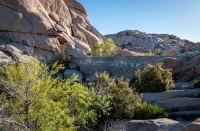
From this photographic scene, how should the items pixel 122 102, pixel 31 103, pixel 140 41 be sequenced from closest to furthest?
pixel 31 103 < pixel 122 102 < pixel 140 41

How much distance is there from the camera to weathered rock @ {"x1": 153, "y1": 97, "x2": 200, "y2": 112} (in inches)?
653

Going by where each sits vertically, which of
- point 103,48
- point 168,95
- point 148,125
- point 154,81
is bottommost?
point 148,125

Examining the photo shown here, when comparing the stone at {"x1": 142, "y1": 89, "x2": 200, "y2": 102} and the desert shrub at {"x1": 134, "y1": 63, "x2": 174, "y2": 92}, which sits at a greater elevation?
the desert shrub at {"x1": 134, "y1": 63, "x2": 174, "y2": 92}

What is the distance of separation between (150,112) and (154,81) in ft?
15.0

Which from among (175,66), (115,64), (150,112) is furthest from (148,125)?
(115,64)

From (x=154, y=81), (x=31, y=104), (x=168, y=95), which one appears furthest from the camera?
(x=154, y=81)

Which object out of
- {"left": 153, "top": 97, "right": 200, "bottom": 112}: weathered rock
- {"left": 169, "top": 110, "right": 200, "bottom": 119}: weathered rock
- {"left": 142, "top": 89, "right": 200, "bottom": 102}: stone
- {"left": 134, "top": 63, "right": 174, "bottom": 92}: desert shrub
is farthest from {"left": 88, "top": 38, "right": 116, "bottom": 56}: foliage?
{"left": 169, "top": 110, "right": 200, "bottom": 119}: weathered rock

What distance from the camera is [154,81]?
65.7 ft

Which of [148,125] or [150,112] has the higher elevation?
[150,112]

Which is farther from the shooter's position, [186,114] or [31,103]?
[186,114]

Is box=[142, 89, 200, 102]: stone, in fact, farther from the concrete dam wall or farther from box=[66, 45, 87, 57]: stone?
box=[66, 45, 87, 57]: stone

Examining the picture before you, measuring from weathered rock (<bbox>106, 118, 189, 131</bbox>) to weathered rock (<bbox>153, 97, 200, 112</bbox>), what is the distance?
1.97 metres

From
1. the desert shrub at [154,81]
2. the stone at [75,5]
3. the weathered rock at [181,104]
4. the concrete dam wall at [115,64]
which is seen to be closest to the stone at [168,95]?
the weathered rock at [181,104]

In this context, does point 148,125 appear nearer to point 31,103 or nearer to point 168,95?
point 168,95
